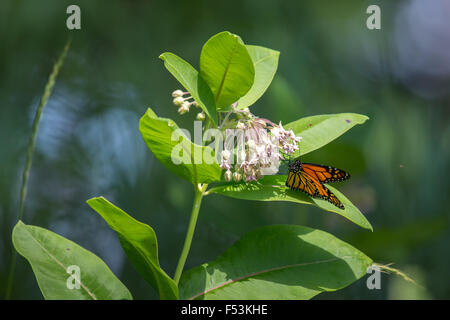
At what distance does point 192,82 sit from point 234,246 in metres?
0.22

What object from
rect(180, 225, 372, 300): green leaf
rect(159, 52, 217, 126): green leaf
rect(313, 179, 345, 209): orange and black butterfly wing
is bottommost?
rect(180, 225, 372, 300): green leaf

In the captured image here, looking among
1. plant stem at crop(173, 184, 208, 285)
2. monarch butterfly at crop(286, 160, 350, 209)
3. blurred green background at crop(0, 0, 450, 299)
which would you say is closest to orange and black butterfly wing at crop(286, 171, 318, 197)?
monarch butterfly at crop(286, 160, 350, 209)

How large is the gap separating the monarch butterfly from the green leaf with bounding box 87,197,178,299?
0.60ft

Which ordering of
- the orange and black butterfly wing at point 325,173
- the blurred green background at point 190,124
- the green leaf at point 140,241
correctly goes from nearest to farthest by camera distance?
the green leaf at point 140,241, the orange and black butterfly wing at point 325,173, the blurred green background at point 190,124

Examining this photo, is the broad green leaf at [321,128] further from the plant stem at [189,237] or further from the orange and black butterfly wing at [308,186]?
the plant stem at [189,237]

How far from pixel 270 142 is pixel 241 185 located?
0.21 ft

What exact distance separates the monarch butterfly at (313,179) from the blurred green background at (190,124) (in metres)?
0.34

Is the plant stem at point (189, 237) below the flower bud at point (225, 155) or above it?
below

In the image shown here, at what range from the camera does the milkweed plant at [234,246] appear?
443 millimetres

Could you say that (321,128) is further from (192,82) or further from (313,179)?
(192,82)

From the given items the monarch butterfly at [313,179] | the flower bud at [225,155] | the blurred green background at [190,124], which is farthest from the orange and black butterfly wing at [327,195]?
the blurred green background at [190,124]

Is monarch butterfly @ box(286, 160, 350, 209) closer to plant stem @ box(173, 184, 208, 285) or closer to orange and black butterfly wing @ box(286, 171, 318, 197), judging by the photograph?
orange and black butterfly wing @ box(286, 171, 318, 197)

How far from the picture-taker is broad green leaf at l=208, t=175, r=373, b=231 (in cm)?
45
